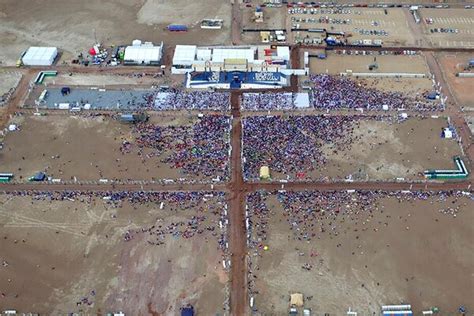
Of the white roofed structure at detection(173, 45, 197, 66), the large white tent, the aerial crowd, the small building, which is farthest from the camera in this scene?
the small building

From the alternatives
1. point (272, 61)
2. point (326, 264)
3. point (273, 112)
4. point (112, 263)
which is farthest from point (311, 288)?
point (272, 61)

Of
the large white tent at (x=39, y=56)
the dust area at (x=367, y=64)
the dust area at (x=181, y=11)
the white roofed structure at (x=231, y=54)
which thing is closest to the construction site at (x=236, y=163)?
the large white tent at (x=39, y=56)

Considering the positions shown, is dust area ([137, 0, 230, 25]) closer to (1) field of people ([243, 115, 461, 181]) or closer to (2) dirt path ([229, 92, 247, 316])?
(2) dirt path ([229, 92, 247, 316])

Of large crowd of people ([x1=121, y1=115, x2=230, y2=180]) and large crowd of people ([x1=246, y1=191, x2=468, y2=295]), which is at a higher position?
large crowd of people ([x1=121, y1=115, x2=230, y2=180])

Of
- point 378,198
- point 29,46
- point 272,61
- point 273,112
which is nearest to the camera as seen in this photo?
point 378,198

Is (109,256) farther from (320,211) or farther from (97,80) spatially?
(97,80)

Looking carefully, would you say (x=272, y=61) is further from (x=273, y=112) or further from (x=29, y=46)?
(x=29, y=46)

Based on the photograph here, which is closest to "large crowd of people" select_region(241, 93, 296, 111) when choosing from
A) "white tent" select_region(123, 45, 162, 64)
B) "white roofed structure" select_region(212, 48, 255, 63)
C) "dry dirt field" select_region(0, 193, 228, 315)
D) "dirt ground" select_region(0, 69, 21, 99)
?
"white roofed structure" select_region(212, 48, 255, 63)

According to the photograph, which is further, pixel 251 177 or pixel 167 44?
pixel 167 44
